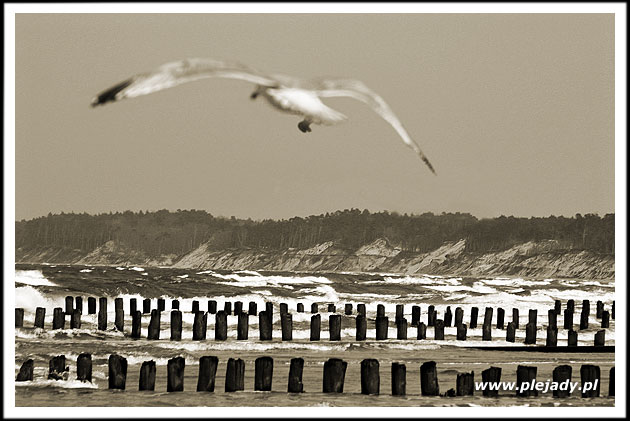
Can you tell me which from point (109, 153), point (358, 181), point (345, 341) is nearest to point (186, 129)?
point (109, 153)

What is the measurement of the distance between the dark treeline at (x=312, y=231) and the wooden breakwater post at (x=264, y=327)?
50 centimetres

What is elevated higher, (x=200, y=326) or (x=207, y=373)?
(x=200, y=326)

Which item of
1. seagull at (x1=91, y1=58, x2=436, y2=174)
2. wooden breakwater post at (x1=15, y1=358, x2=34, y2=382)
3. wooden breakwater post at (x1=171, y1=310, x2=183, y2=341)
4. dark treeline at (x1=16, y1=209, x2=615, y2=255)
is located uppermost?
seagull at (x1=91, y1=58, x2=436, y2=174)

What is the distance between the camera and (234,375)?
8.22 meters

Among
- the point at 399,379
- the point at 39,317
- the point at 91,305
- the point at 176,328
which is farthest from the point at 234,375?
the point at 39,317

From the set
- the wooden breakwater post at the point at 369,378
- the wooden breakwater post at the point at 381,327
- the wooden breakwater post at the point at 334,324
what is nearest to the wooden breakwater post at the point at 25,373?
the wooden breakwater post at the point at 334,324

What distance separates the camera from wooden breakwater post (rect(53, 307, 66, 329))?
8.62 meters

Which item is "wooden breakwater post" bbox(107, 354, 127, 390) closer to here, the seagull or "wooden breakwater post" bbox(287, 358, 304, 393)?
"wooden breakwater post" bbox(287, 358, 304, 393)

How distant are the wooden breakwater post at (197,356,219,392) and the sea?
5 centimetres

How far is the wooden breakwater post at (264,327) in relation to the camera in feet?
28.6

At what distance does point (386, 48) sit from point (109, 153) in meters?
2.06

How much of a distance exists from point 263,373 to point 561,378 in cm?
202

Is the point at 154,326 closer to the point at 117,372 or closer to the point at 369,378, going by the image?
the point at 117,372

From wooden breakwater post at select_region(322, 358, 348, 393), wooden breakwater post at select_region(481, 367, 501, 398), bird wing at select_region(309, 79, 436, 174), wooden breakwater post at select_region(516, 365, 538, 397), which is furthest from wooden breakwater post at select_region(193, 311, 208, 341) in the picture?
wooden breakwater post at select_region(516, 365, 538, 397)
